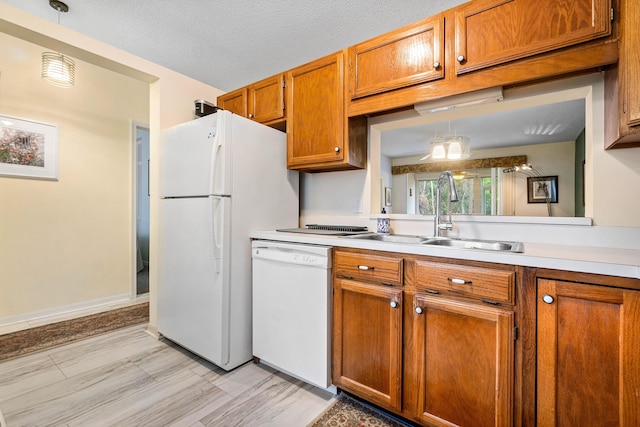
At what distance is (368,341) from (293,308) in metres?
0.50

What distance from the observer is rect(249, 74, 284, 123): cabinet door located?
2265 millimetres

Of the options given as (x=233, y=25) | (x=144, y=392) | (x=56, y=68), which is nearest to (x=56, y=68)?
(x=56, y=68)

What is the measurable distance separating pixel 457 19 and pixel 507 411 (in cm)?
188

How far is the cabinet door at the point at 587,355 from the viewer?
919 mm


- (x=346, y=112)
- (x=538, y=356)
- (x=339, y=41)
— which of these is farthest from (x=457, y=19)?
(x=538, y=356)

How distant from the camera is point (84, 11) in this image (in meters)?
1.88

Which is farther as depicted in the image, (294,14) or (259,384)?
(294,14)

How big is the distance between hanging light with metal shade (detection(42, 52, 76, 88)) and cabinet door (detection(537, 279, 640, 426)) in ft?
11.4

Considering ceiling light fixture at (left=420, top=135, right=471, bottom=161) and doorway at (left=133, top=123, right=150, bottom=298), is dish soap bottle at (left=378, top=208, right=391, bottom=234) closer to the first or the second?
ceiling light fixture at (left=420, top=135, right=471, bottom=161)

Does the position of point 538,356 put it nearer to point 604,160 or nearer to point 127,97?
point 604,160

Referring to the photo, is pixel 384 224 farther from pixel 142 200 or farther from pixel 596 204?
pixel 142 200

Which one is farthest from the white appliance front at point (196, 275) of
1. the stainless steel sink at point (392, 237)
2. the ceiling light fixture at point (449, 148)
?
the ceiling light fixture at point (449, 148)

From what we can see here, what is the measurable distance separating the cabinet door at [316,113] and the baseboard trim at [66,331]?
7.41 feet

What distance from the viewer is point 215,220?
1836 mm
